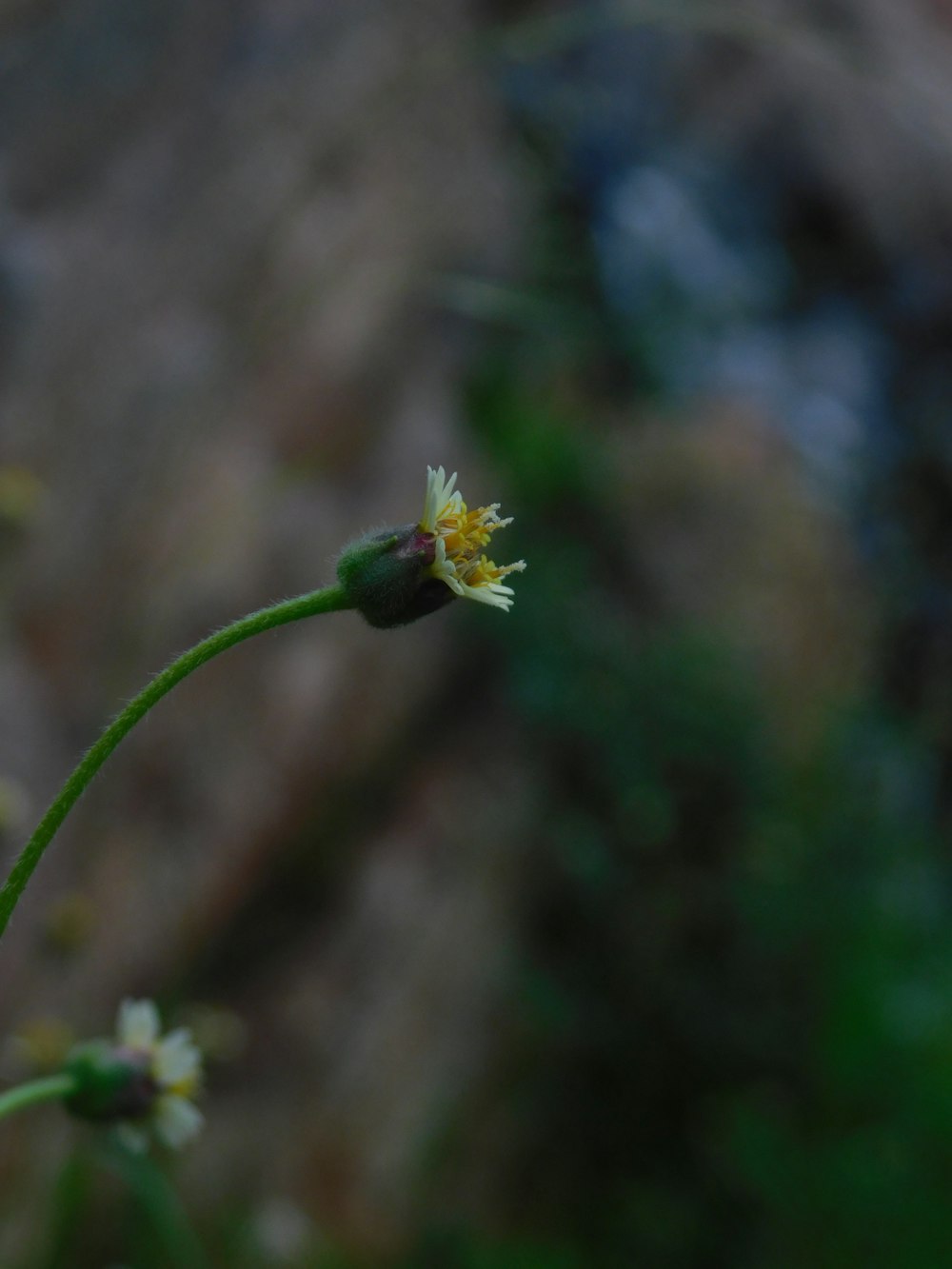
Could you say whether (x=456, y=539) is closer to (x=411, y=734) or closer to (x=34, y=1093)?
(x=34, y=1093)

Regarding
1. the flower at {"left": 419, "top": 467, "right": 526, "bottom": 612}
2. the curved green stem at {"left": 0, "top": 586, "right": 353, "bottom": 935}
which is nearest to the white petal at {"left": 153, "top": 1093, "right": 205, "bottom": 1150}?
the curved green stem at {"left": 0, "top": 586, "right": 353, "bottom": 935}

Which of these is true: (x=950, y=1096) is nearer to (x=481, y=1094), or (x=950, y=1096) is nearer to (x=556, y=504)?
(x=481, y=1094)

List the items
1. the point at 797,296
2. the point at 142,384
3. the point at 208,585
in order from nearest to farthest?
the point at 208,585
the point at 142,384
the point at 797,296

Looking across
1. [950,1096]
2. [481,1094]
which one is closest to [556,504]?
[481,1094]

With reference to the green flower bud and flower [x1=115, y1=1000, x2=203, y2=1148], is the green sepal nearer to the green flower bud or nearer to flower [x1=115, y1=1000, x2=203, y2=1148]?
flower [x1=115, y1=1000, x2=203, y2=1148]

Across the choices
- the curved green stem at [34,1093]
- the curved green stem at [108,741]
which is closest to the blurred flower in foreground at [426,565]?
the curved green stem at [108,741]

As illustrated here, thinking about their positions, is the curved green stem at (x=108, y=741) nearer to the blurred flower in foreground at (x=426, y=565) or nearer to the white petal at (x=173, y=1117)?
the blurred flower in foreground at (x=426, y=565)

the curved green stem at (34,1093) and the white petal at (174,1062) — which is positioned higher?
the white petal at (174,1062)
